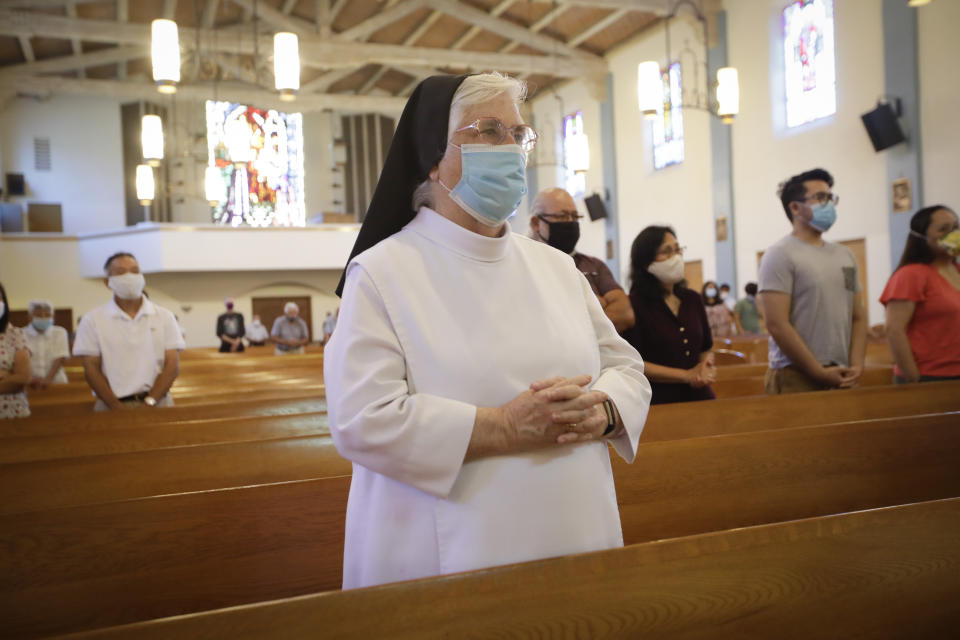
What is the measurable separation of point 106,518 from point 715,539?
137 cm

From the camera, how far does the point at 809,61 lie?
10.2m

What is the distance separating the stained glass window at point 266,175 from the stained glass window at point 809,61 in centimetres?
1108

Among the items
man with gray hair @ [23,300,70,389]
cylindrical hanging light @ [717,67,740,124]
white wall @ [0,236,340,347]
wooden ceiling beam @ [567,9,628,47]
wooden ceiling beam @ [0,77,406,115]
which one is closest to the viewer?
man with gray hair @ [23,300,70,389]

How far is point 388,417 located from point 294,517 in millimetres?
995

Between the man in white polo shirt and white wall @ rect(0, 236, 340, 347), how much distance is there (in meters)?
12.9

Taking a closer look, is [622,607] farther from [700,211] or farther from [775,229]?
[700,211]

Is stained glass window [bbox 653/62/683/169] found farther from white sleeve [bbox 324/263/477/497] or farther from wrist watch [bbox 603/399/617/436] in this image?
white sleeve [bbox 324/263/477/497]

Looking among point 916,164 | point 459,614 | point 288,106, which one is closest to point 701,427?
point 459,614

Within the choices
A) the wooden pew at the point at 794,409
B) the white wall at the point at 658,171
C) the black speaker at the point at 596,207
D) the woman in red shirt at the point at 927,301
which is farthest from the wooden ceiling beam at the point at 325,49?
the wooden pew at the point at 794,409

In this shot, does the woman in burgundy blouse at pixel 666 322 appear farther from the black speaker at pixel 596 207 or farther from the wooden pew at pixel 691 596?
the black speaker at pixel 596 207

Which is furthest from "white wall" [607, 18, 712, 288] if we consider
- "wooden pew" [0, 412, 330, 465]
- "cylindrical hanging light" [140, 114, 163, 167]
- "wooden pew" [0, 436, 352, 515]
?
"wooden pew" [0, 436, 352, 515]


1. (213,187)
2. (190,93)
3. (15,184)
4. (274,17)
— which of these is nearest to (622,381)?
(213,187)

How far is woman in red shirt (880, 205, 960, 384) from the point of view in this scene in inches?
125

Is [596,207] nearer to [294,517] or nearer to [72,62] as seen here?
[72,62]
